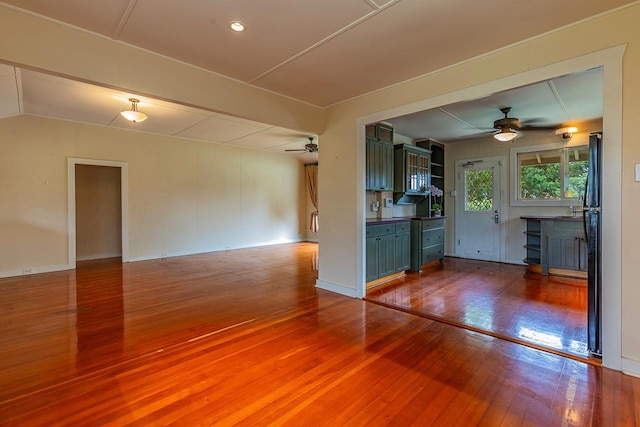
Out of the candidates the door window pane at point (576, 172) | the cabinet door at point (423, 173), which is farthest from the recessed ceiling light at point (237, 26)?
the door window pane at point (576, 172)

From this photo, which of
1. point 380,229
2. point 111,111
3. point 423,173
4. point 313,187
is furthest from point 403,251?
point 111,111

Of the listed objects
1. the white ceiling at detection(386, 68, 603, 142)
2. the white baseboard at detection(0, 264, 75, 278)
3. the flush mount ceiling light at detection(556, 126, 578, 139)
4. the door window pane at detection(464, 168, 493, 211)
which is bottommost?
the white baseboard at detection(0, 264, 75, 278)

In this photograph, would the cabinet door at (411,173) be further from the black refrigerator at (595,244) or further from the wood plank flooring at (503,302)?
the black refrigerator at (595,244)

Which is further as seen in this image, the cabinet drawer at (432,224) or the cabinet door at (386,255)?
the cabinet drawer at (432,224)

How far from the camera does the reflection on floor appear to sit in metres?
2.90

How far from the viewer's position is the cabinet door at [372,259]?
4.36 metres

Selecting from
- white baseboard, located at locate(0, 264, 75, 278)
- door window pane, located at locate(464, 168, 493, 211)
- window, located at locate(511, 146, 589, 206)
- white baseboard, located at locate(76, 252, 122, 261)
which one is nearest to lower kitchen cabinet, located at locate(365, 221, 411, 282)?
door window pane, located at locate(464, 168, 493, 211)

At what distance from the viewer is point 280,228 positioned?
9.52 meters

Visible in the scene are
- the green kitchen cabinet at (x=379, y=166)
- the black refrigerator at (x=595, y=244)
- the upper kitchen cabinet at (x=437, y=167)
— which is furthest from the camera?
the upper kitchen cabinet at (x=437, y=167)

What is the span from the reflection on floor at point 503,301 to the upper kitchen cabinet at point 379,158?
5.37 feet

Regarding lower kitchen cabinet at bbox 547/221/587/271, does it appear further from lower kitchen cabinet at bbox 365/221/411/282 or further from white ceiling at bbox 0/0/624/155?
lower kitchen cabinet at bbox 365/221/411/282

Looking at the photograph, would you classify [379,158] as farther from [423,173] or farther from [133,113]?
[133,113]

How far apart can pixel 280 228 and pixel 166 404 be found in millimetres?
7679

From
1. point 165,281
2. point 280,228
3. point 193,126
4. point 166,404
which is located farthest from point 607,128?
point 280,228
